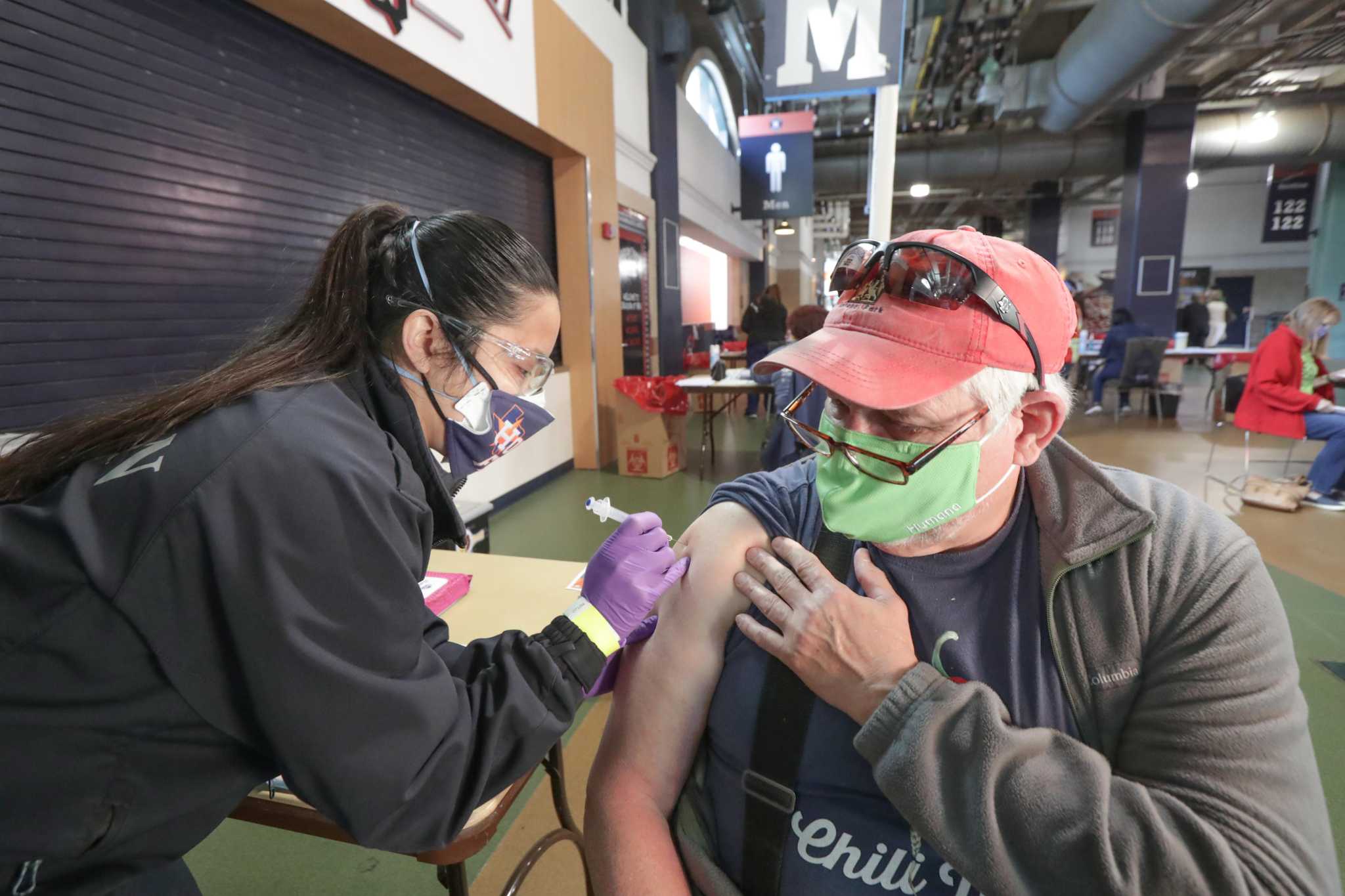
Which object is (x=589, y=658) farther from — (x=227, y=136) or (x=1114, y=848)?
(x=227, y=136)

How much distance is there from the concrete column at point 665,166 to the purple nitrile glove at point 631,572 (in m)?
6.10

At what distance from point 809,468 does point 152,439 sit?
948 millimetres

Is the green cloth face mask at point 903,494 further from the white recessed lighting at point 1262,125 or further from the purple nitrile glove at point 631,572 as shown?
the white recessed lighting at point 1262,125

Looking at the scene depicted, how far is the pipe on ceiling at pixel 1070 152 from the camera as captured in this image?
351 inches

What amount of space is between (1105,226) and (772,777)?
20565 millimetres

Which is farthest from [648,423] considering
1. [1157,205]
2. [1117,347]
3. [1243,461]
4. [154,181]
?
[1157,205]

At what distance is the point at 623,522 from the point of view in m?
1.23

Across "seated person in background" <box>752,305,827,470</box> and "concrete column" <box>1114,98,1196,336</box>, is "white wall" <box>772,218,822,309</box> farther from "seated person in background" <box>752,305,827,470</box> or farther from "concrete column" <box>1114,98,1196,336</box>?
"seated person in background" <box>752,305,827,470</box>

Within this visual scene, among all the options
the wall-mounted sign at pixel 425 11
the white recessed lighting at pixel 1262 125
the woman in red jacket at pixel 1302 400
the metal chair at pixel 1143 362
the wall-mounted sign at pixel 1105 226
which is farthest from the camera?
the wall-mounted sign at pixel 1105 226

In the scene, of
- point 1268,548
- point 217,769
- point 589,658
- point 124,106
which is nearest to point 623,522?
point 589,658

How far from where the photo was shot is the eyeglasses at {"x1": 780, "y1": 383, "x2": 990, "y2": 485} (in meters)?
0.88

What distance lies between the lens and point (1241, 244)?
16.0 metres

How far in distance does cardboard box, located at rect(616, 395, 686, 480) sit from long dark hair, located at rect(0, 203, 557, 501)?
13.0 ft

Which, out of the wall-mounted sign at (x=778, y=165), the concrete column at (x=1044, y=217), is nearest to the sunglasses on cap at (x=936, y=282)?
the wall-mounted sign at (x=778, y=165)
